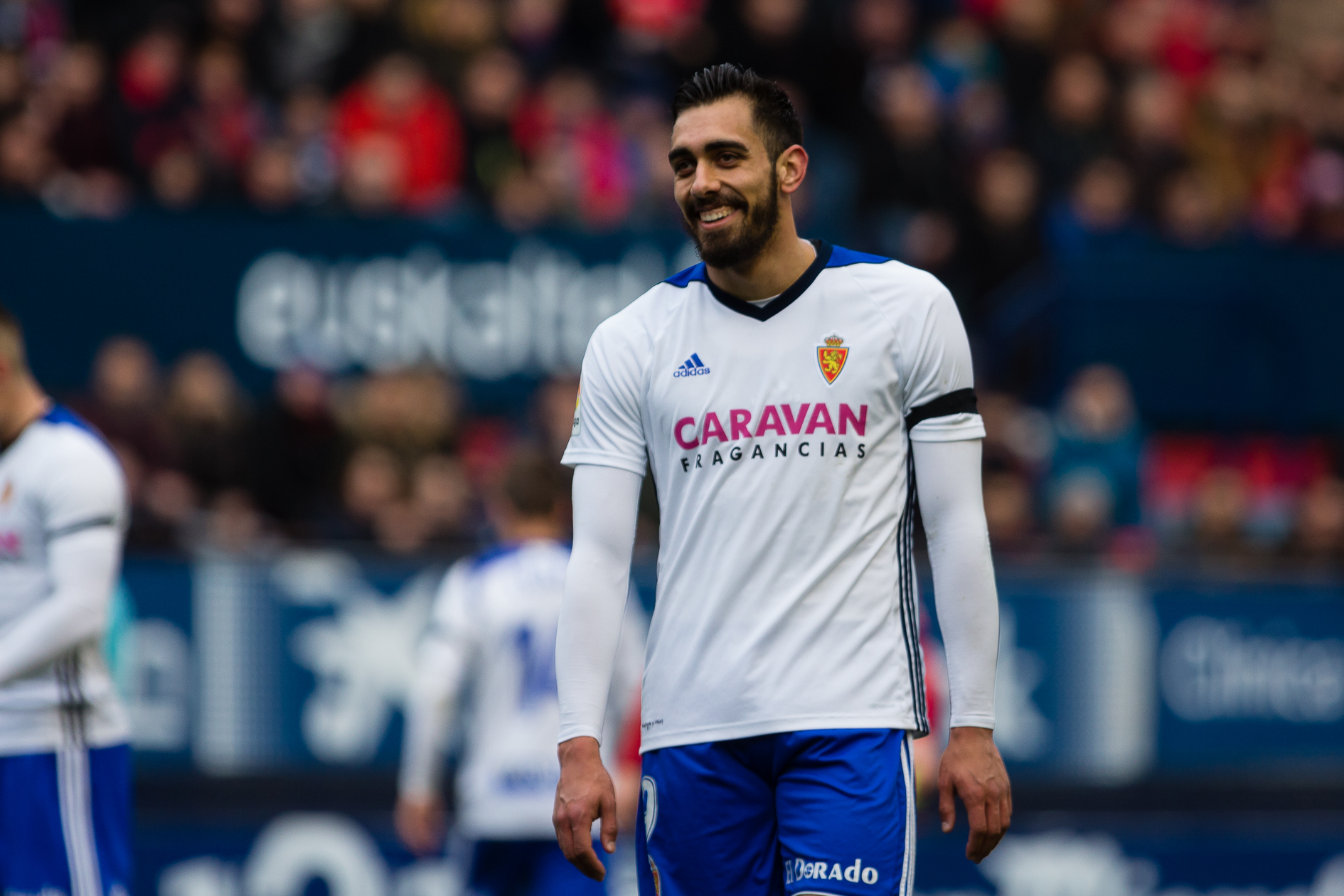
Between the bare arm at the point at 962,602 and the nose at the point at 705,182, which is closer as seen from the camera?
the bare arm at the point at 962,602

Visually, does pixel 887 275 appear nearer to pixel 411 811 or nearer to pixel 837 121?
pixel 411 811

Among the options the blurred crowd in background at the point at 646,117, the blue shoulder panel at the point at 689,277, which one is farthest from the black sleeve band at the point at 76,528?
the blurred crowd in background at the point at 646,117

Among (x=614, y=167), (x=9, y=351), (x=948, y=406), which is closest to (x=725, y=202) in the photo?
(x=948, y=406)

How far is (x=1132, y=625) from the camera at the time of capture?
32.1 feet

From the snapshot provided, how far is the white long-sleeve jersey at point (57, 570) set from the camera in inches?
227

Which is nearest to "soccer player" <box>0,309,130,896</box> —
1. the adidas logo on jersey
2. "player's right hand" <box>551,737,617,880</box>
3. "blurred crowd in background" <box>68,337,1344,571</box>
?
"player's right hand" <box>551,737,617,880</box>

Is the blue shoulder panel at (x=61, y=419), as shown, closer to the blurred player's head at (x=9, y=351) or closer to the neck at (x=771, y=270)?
the blurred player's head at (x=9, y=351)

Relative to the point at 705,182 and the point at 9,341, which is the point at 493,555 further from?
the point at 705,182

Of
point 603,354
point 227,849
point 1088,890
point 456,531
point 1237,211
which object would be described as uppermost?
point 1237,211

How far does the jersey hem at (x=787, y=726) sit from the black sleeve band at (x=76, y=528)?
2.54 m

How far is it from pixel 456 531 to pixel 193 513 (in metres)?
1.61

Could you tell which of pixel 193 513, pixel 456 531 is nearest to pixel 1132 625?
pixel 456 531

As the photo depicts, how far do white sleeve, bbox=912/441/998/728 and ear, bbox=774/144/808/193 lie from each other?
70 centimetres

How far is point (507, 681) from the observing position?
266 inches
